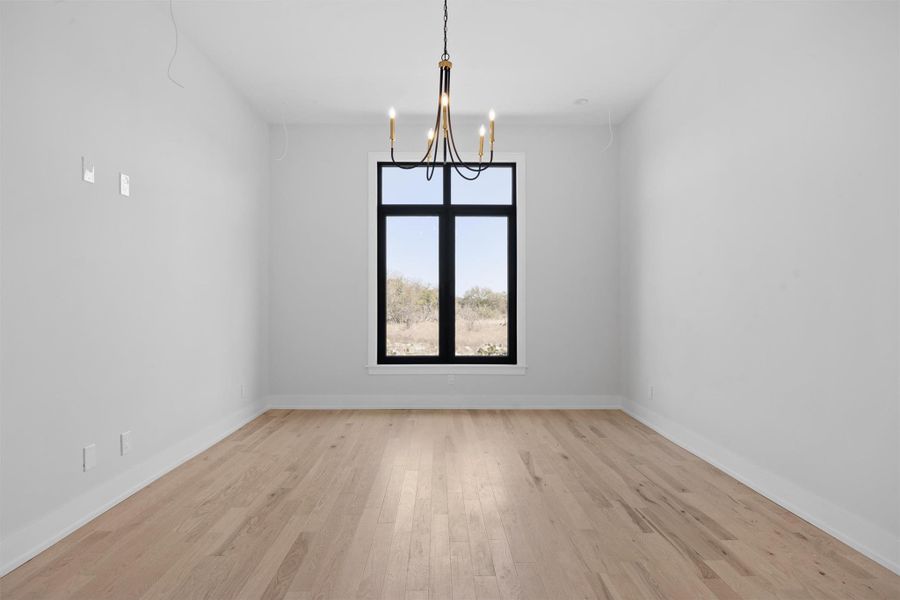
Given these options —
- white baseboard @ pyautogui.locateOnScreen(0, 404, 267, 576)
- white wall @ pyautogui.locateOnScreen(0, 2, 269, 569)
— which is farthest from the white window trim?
white baseboard @ pyautogui.locateOnScreen(0, 404, 267, 576)

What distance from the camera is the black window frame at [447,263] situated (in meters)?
5.33

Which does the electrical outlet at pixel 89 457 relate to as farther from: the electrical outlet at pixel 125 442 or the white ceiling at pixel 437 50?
the white ceiling at pixel 437 50

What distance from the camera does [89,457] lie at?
2539 millimetres

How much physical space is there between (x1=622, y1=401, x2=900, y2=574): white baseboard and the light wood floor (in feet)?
0.22

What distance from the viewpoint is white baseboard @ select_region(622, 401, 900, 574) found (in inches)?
83.7

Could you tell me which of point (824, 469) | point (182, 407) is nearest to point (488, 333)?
point (182, 407)

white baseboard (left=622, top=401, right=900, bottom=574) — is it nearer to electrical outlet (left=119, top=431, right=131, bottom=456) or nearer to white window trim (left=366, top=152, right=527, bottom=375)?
white window trim (left=366, top=152, right=527, bottom=375)

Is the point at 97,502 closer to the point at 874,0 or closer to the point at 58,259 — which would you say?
the point at 58,259

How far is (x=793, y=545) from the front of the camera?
2250mm

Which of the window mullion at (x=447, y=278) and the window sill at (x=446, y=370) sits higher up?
the window mullion at (x=447, y=278)

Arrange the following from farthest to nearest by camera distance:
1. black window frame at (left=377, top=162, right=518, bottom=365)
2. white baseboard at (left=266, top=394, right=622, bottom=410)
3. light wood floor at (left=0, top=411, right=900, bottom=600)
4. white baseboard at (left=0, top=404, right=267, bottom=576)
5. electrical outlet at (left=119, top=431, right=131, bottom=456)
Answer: black window frame at (left=377, top=162, right=518, bottom=365) < white baseboard at (left=266, top=394, right=622, bottom=410) < electrical outlet at (left=119, top=431, right=131, bottom=456) < white baseboard at (left=0, top=404, right=267, bottom=576) < light wood floor at (left=0, top=411, right=900, bottom=600)

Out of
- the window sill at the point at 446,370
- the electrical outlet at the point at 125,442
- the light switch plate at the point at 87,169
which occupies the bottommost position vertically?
the electrical outlet at the point at 125,442

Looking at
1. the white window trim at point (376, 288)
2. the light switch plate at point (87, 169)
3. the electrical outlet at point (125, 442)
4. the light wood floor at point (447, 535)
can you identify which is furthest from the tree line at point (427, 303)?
the light switch plate at point (87, 169)

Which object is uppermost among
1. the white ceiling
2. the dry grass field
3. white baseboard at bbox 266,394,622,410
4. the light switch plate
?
the white ceiling
